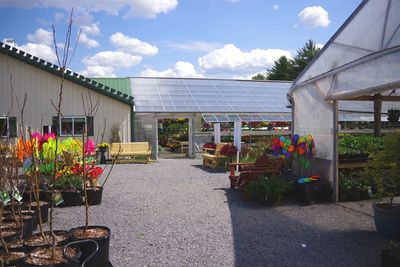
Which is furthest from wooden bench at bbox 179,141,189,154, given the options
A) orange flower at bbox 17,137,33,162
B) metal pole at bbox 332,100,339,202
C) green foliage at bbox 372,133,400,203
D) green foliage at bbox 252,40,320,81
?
green foliage at bbox 252,40,320,81

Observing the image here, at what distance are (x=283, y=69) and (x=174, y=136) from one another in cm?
3001

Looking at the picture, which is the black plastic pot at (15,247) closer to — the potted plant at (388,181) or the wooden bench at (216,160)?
the potted plant at (388,181)

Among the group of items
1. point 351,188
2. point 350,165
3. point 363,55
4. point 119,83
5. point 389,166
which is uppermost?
point 119,83

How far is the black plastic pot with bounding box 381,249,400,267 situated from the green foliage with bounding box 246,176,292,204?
10.7 feet

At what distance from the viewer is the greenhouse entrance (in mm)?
19769

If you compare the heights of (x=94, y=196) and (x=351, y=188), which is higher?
(x=351, y=188)

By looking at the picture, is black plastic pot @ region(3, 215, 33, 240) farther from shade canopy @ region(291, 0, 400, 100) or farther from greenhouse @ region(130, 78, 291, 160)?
greenhouse @ region(130, 78, 291, 160)

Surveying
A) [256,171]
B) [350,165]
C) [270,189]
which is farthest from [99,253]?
[350,165]

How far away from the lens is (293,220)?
6.13 meters

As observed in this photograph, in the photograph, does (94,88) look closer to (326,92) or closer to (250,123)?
(250,123)

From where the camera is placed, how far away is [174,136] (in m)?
21.5

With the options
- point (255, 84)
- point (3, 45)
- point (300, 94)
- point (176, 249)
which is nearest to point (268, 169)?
point (300, 94)

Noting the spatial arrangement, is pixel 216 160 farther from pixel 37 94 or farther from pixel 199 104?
pixel 37 94

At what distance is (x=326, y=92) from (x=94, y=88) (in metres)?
10.9
